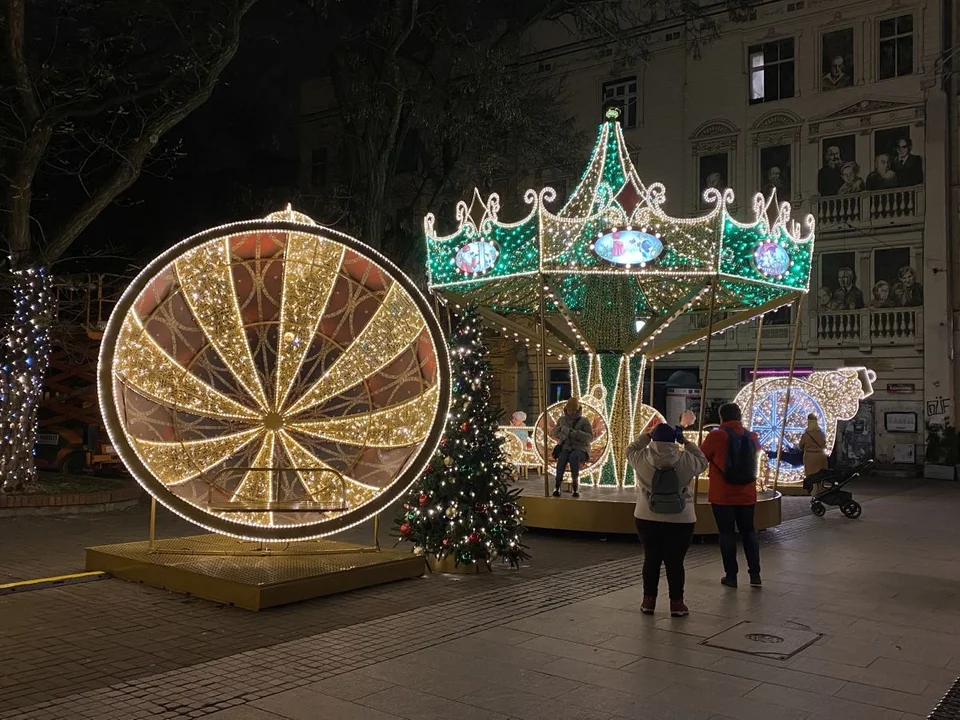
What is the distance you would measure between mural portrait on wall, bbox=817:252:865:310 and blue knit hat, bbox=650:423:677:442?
19927 millimetres

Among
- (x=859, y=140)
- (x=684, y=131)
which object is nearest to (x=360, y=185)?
(x=684, y=131)

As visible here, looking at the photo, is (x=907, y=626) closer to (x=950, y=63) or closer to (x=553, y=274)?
(x=553, y=274)

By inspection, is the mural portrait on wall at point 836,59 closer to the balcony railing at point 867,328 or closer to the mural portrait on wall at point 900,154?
the mural portrait on wall at point 900,154

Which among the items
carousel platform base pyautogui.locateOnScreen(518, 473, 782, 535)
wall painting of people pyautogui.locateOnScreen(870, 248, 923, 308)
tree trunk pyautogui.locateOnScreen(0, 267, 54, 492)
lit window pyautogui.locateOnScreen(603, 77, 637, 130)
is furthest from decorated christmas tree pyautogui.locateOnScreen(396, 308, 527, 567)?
lit window pyautogui.locateOnScreen(603, 77, 637, 130)

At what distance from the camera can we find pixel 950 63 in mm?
23969

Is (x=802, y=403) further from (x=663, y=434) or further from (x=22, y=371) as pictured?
(x=22, y=371)

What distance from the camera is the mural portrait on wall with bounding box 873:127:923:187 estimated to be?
79.8ft

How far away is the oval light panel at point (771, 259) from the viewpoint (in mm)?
12531

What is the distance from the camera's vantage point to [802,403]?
690 inches

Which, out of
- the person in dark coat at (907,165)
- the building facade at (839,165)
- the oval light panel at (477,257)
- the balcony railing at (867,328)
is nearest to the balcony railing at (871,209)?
the building facade at (839,165)

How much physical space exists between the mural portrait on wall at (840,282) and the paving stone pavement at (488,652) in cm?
1719

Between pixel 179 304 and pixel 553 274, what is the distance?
512 cm

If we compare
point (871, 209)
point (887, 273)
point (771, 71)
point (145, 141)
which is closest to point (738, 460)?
point (145, 141)

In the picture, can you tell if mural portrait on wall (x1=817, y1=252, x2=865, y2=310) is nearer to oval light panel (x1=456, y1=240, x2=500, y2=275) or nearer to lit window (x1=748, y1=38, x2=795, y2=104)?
lit window (x1=748, y1=38, x2=795, y2=104)
